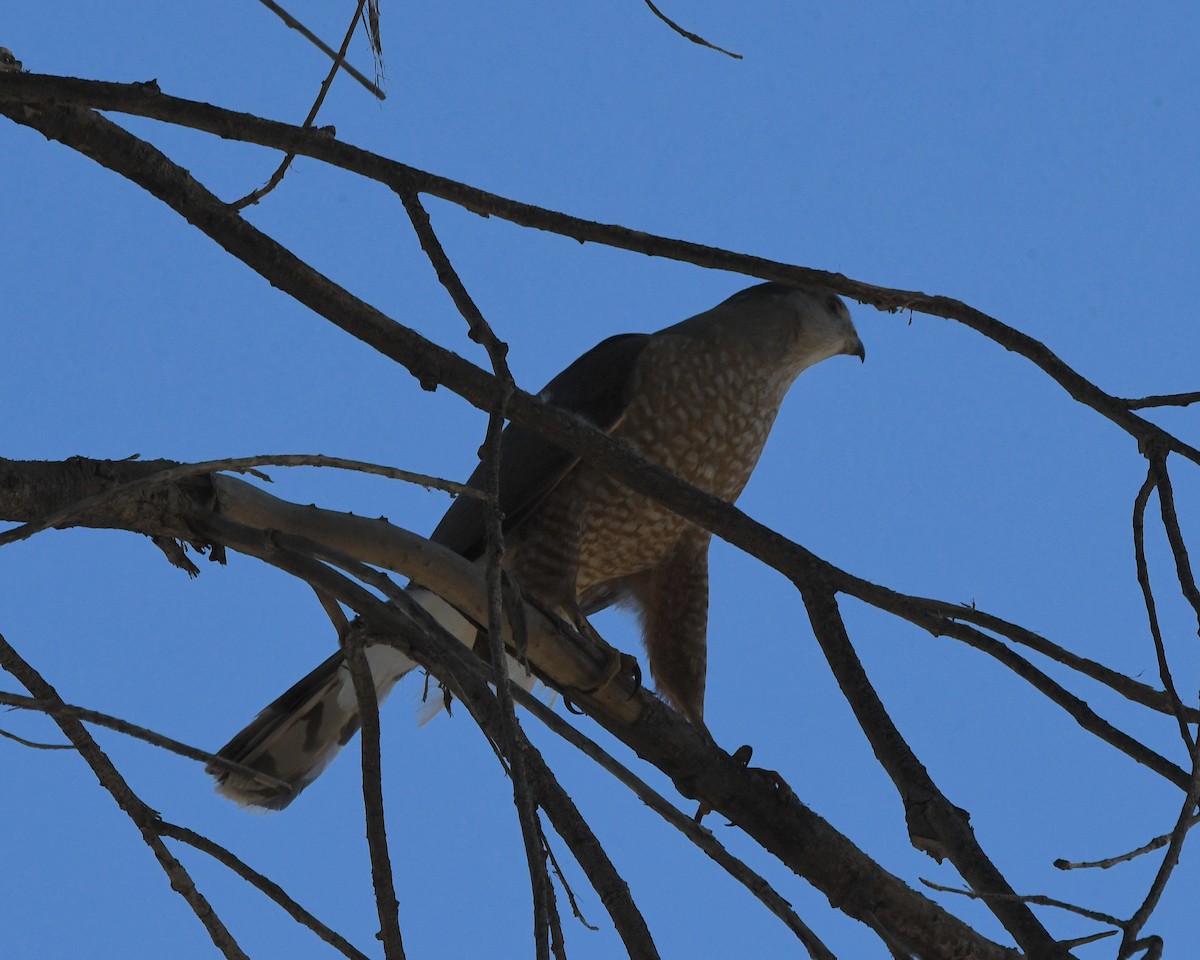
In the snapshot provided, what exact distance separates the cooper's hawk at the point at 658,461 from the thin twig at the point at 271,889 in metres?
1.85

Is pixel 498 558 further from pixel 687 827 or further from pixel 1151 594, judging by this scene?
pixel 1151 594

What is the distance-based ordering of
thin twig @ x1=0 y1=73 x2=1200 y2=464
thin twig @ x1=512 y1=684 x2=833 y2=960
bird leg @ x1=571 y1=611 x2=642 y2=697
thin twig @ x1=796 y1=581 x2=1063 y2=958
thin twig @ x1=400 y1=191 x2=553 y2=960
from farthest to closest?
1. bird leg @ x1=571 y1=611 x2=642 y2=697
2. thin twig @ x1=0 y1=73 x2=1200 y2=464
3. thin twig @ x1=796 y1=581 x2=1063 y2=958
4. thin twig @ x1=512 y1=684 x2=833 y2=960
5. thin twig @ x1=400 y1=191 x2=553 y2=960

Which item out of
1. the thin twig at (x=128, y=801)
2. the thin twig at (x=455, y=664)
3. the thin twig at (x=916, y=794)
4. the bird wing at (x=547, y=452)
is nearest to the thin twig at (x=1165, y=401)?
the thin twig at (x=916, y=794)

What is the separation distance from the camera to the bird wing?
4227 millimetres

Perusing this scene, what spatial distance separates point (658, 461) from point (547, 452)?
1.18 feet

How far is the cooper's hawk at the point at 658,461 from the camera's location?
13.9 feet

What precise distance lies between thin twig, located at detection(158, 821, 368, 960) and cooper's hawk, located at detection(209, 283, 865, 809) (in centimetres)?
185

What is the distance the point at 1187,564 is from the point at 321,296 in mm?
1408

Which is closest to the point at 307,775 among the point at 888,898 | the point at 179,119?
the point at 888,898

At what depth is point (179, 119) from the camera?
6.69 feet

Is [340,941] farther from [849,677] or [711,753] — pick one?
[711,753]

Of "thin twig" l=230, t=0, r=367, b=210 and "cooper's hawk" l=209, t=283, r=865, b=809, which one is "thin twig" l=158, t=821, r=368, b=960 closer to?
"thin twig" l=230, t=0, r=367, b=210

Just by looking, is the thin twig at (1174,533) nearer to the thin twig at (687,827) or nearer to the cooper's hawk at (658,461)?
the thin twig at (687,827)

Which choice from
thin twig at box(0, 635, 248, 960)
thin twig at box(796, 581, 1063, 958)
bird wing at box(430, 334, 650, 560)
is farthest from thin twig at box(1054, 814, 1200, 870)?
bird wing at box(430, 334, 650, 560)
